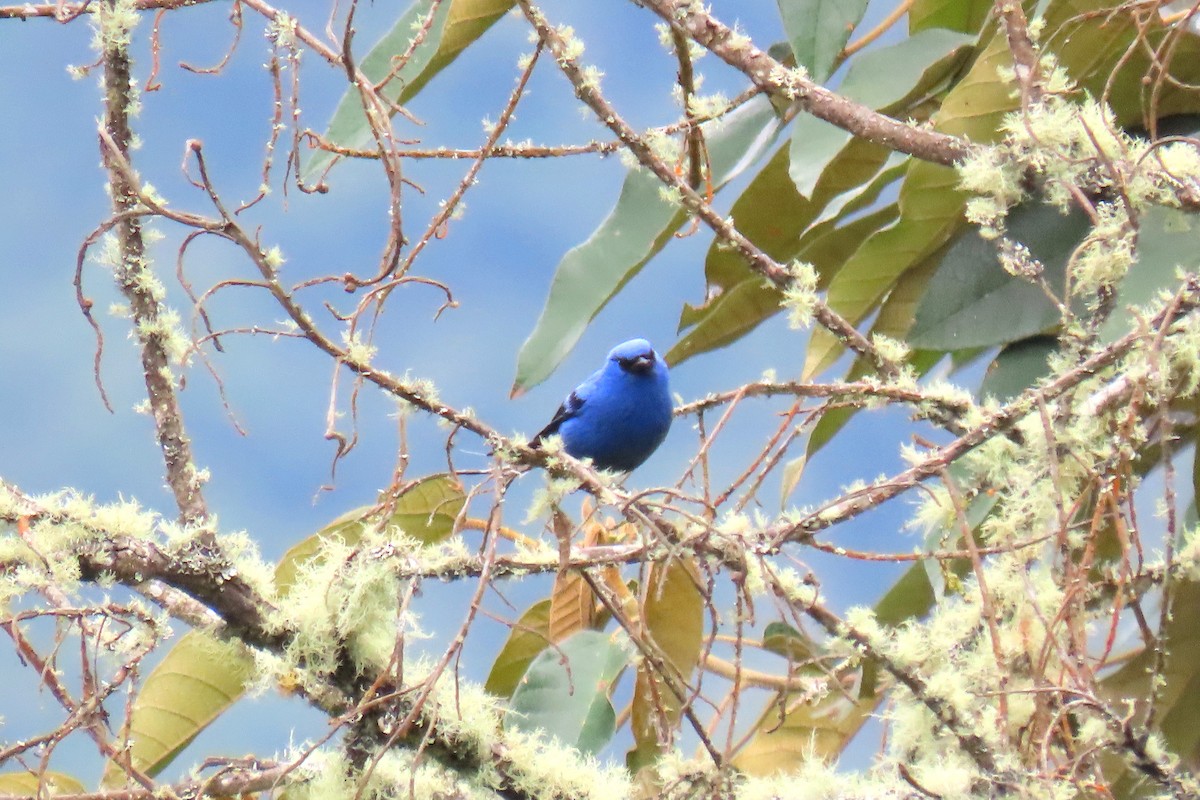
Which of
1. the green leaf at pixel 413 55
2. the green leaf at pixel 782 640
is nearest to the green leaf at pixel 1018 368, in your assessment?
the green leaf at pixel 782 640

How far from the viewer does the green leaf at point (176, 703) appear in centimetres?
204

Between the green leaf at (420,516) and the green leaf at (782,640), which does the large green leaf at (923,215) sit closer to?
the green leaf at (782,640)

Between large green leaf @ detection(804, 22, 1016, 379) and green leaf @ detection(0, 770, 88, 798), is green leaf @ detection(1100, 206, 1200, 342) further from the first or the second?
green leaf @ detection(0, 770, 88, 798)

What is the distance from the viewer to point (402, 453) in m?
1.59

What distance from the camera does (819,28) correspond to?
1.91 m

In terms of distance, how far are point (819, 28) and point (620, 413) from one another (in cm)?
171

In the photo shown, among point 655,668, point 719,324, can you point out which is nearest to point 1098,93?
point 719,324

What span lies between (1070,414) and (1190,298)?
23cm

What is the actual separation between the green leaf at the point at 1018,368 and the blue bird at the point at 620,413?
4.60 ft

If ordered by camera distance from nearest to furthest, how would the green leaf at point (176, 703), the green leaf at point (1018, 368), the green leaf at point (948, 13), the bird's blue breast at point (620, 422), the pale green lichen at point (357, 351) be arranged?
the pale green lichen at point (357, 351) < the green leaf at point (176, 703) < the green leaf at point (1018, 368) < the green leaf at point (948, 13) < the bird's blue breast at point (620, 422)

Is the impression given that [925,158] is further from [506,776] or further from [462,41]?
[506,776]

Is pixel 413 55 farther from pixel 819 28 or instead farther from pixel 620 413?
pixel 620 413

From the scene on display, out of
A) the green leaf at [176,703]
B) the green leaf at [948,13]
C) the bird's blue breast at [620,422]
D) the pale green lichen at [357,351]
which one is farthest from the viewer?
the bird's blue breast at [620,422]

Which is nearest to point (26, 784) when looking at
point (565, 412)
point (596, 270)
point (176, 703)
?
point (176, 703)
